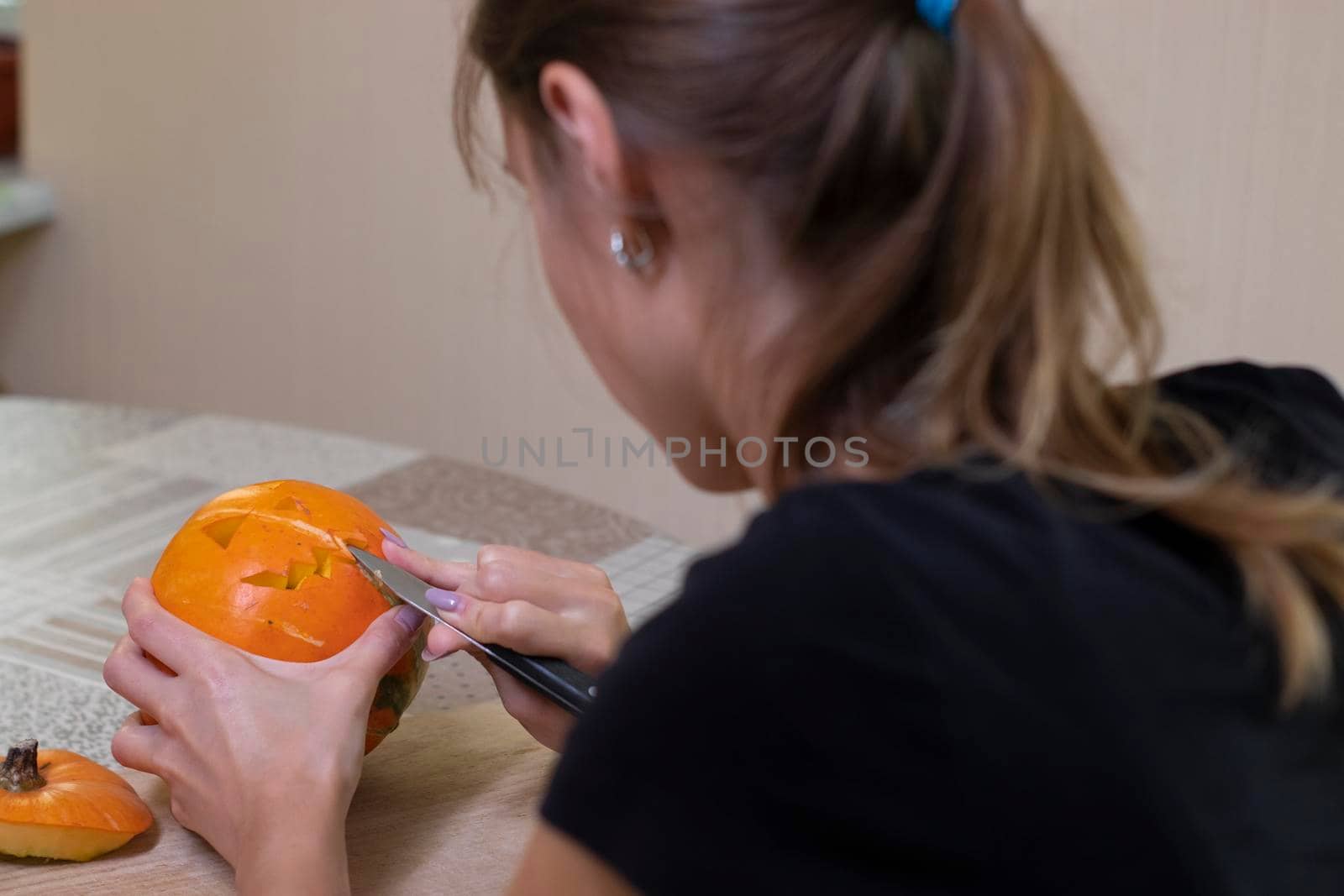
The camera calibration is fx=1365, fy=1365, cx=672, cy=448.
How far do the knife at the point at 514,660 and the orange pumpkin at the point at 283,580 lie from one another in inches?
0.8

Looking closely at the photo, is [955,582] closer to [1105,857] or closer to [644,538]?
[1105,857]

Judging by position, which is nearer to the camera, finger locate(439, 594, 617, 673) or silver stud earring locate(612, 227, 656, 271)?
silver stud earring locate(612, 227, 656, 271)

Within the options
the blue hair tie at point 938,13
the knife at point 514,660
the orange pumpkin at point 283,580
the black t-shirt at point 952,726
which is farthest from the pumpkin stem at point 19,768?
the blue hair tie at point 938,13

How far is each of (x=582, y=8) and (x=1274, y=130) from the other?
1665 millimetres

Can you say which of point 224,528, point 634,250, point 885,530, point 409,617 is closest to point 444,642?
point 409,617

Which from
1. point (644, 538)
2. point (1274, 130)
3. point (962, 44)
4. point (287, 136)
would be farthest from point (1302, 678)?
point (287, 136)

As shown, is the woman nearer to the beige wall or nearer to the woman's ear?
the woman's ear

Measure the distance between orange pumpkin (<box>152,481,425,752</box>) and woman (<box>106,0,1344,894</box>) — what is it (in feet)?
0.08

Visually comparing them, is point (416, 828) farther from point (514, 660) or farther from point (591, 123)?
point (591, 123)

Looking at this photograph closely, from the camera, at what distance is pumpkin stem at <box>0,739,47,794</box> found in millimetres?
792

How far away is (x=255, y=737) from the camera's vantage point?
78cm

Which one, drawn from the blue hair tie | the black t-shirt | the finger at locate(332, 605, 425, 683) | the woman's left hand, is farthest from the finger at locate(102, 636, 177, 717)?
the blue hair tie

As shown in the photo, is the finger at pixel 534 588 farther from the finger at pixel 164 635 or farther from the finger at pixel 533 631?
the finger at pixel 164 635

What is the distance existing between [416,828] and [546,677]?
0.13 metres
